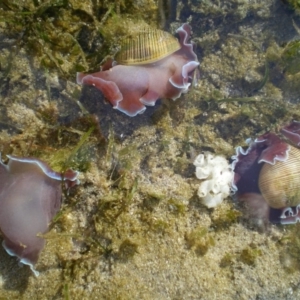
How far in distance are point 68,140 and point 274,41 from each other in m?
2.79

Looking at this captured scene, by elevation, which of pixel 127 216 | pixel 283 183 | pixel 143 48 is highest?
pixel 143 48

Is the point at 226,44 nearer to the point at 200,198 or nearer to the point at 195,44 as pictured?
the point at 195,44

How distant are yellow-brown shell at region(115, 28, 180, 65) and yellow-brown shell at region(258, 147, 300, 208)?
175cm

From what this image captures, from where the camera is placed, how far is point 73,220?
355cm

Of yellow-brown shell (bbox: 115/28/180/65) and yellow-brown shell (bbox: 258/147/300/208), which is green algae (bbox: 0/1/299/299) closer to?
yellow-brown shell (bbox: 115/28/180/65)

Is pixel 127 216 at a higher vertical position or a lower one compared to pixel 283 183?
lower

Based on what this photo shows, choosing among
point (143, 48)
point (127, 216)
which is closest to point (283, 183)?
point (127, 216)

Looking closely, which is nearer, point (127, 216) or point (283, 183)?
point (127, 216)

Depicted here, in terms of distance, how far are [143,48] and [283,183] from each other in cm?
208

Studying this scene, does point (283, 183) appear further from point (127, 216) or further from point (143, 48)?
point (143, 48)

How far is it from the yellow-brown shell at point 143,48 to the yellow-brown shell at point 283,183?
175cm

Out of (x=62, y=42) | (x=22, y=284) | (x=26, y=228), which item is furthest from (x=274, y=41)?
(x=22, y=284)

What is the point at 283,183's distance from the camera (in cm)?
369

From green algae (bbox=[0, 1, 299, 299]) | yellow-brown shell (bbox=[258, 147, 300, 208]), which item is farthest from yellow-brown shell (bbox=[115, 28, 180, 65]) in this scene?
yellow-brown shell (bbox=[258, 147, 300, 208])
